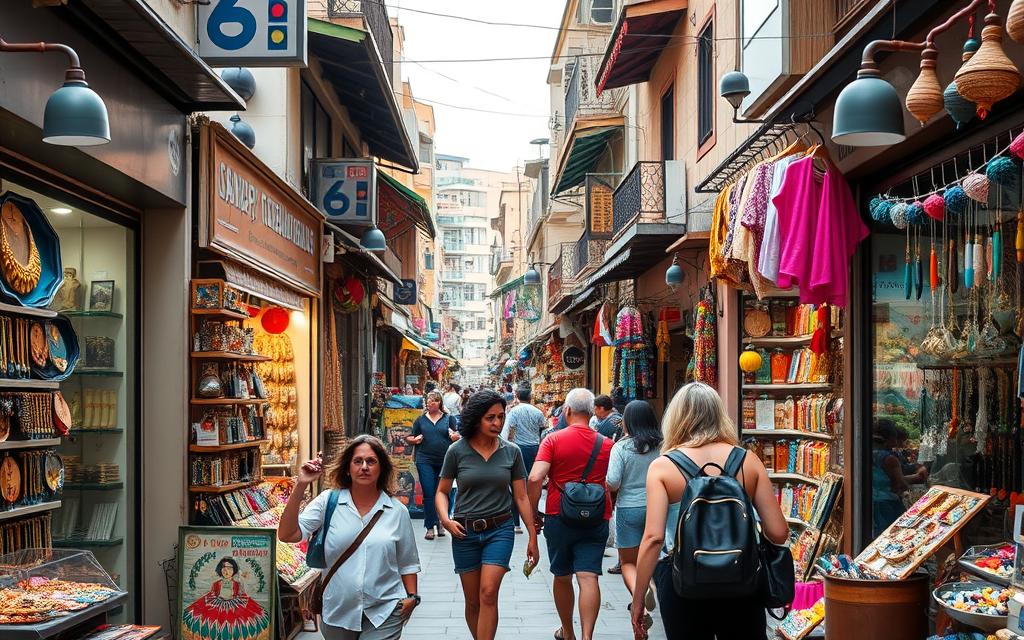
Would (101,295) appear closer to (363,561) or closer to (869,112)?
(363,561)

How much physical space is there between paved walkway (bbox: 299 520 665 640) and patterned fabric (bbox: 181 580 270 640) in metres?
1.28

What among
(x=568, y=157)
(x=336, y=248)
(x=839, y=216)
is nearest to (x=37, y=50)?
(x=839, y=216)

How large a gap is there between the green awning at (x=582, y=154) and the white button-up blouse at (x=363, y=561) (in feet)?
55.7

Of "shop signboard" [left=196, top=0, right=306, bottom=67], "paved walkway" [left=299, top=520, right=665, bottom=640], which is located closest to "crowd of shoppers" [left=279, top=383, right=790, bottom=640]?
"paved walkway" [left=299, top=520, right=665, bottom=640]

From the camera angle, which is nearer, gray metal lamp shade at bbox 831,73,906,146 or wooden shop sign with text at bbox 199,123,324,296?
gray metal lamp shade at bbox 831,73,906,146

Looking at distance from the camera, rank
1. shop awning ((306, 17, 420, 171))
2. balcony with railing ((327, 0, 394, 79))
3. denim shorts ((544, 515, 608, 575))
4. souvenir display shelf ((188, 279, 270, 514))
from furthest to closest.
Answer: balcony with railing ((327, 0, 394, 79))
shop awning ((306, 17, 420, 171))
souvenir display shelf ((188, 279, 270, 514))
denim shorts ((544, 515, 608, 575))

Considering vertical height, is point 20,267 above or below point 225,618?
above

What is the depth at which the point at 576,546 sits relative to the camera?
303 inches

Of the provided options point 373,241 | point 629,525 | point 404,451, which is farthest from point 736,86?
point 404,451

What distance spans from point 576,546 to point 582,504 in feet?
1.25

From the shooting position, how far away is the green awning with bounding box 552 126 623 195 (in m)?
22.0

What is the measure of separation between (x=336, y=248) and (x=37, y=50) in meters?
9.50

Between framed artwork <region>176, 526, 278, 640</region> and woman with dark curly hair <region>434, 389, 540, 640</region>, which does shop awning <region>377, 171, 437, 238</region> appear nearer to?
woman with dark curly hair <region>434, 389, 540, 640</region>

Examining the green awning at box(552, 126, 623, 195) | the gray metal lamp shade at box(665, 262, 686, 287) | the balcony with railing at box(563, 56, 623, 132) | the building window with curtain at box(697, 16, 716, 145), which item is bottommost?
the gray metal lamp shade at box(665, 262, 686, 287)
